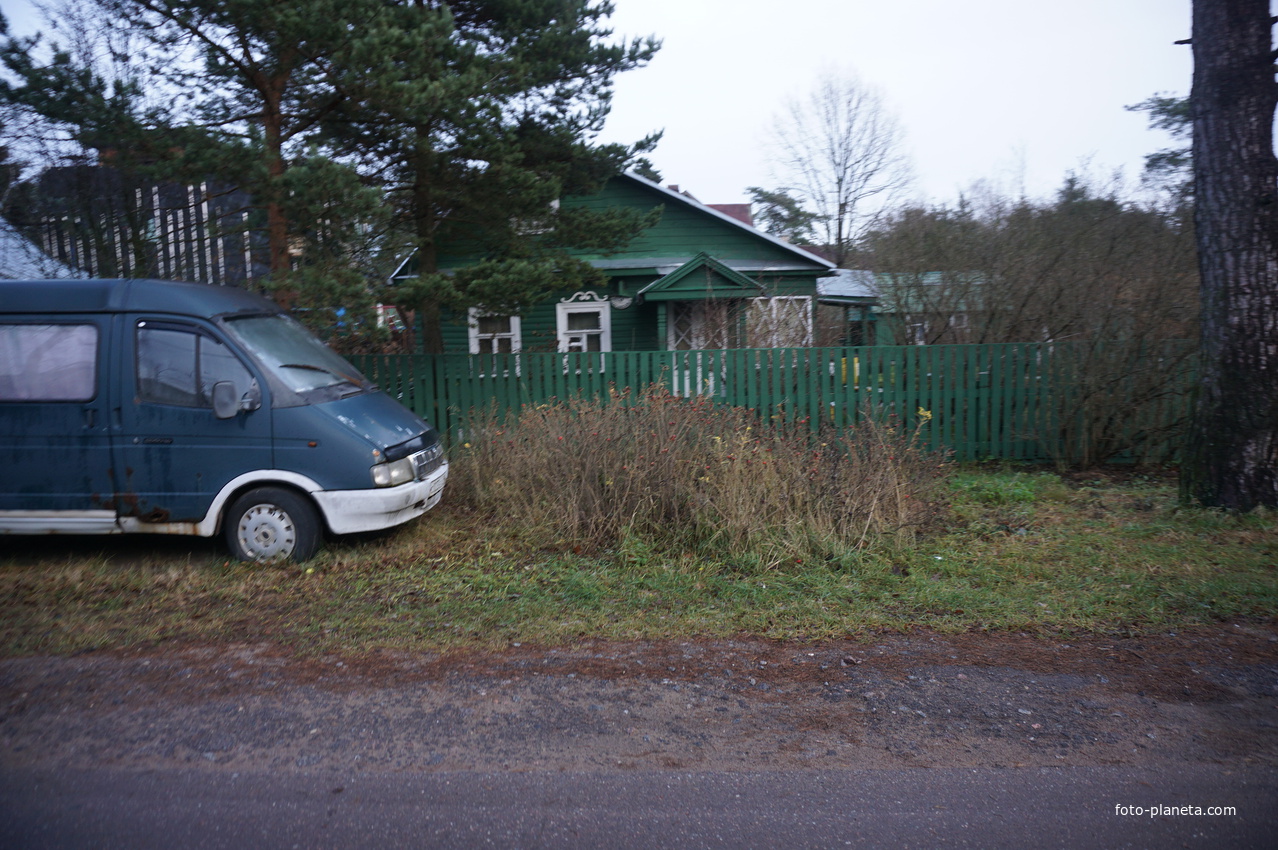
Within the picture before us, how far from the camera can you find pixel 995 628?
551 centimetres

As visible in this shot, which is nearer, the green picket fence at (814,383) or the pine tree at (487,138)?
the pine tree at (487,138)

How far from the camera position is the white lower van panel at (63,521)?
6.96 m

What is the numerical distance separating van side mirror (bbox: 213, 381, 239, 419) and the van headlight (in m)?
1.19

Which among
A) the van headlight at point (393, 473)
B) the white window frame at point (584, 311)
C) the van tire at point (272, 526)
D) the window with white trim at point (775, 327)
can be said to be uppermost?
the white window frame at point (584, 311)

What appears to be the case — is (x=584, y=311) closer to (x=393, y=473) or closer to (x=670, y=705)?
(x=393, y=473)

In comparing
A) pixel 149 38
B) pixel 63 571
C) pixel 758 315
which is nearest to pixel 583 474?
pixel 63 571

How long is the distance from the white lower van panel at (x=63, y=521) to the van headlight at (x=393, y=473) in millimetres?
2166

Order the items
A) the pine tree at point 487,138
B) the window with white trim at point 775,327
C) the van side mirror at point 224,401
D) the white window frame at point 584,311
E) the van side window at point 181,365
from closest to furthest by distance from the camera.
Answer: the van side mirror at point 224,401, the van side window at point 181,365, the pine tree at point 487,138, the window with white trim at point 775,327, the white window frame at point 584,311

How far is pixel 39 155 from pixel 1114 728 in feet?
41.3

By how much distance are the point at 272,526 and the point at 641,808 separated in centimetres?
469

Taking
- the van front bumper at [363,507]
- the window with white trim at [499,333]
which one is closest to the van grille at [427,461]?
the van front bumper at [363,507]

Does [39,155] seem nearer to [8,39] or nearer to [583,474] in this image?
[8,39]

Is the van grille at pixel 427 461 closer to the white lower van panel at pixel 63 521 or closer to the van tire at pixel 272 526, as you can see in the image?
the van tire at pixel 272 526

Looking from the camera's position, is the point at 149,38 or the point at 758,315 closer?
the point at 149,38
